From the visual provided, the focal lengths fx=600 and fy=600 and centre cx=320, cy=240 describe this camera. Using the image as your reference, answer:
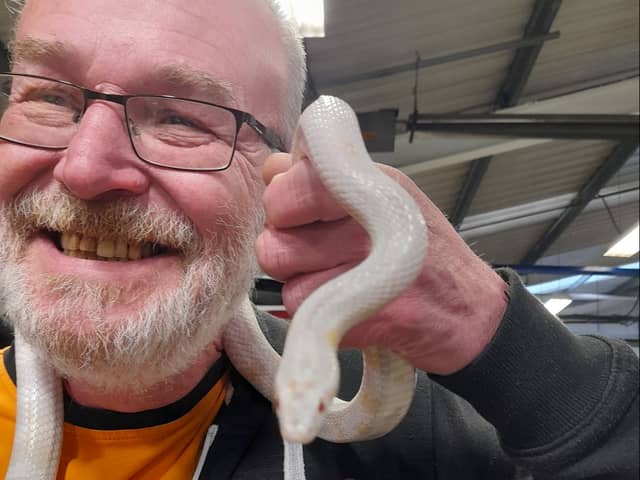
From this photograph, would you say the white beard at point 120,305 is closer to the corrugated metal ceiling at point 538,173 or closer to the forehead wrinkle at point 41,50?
the forehead wrinkle at point 41,50

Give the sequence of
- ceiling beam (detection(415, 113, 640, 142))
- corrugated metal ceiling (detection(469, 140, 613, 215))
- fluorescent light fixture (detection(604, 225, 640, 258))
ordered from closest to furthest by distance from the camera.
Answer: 1. ceiling beam (detection(415, 113, 640, 142))
2. corrugated metal ceiling (detection(469, 140, 613, 215))
3. fluorescent light fixture (detection(604, 225, 640, 258))

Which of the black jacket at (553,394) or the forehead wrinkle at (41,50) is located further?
the forehead wrinkle at (41,50)

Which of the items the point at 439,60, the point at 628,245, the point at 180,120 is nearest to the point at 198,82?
the point at 180,120

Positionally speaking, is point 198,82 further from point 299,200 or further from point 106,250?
point 299,200

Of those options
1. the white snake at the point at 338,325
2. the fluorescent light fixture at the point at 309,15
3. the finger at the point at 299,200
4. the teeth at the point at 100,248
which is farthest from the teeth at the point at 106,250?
the fluorescent light fixture at the point at 309,15

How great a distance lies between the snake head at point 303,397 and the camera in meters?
0.57

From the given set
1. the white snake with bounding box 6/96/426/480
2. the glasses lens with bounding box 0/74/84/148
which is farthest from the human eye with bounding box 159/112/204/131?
the white snake with bounding box 6/96/426/480

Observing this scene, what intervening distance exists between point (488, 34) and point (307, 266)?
334 cm

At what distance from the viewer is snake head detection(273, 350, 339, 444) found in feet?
1.86

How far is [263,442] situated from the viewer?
45.5 inches

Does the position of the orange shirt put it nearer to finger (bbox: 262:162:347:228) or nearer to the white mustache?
the white mustache

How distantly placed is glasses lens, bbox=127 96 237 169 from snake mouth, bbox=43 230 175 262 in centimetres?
15

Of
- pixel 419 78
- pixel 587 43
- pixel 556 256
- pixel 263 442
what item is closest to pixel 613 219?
pixel 556 256

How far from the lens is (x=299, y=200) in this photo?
2.40 ft
